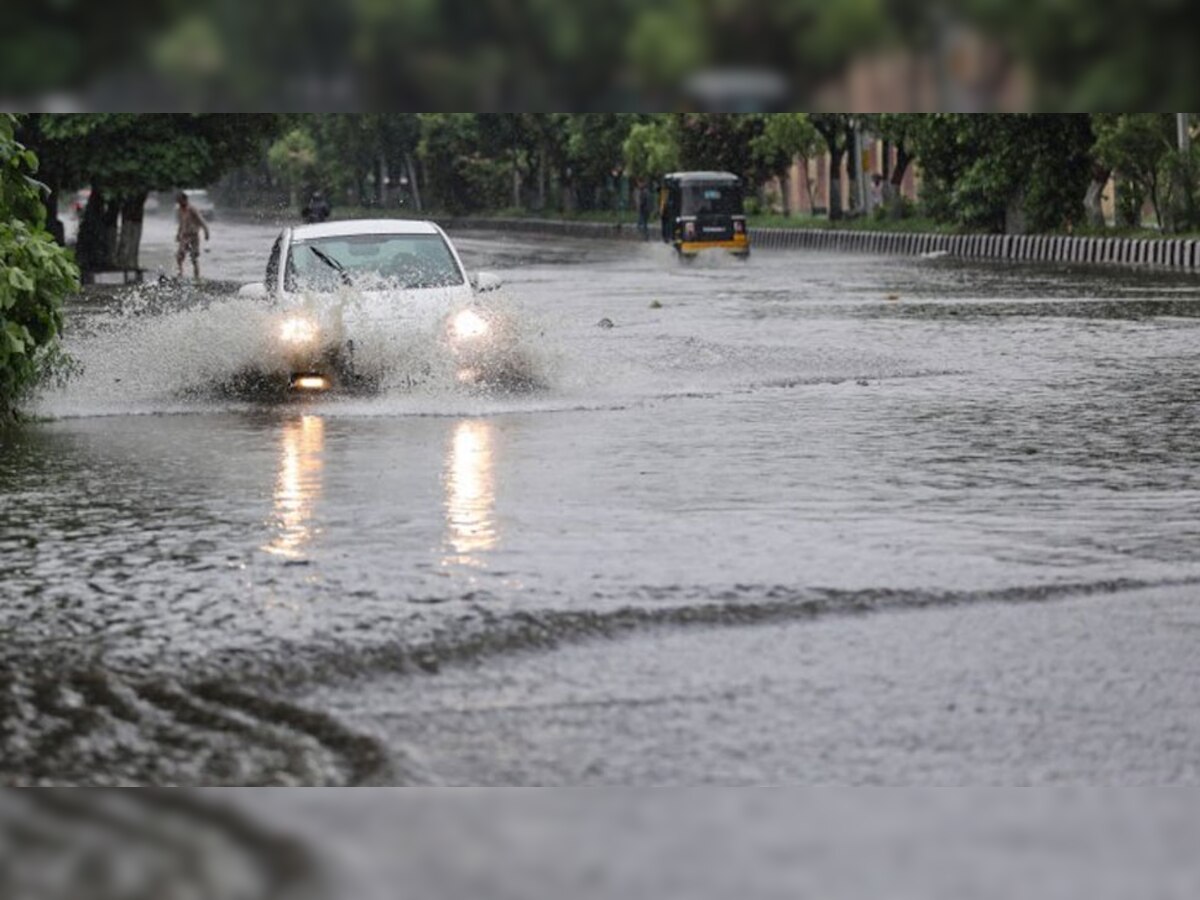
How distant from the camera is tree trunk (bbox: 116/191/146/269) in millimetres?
42688

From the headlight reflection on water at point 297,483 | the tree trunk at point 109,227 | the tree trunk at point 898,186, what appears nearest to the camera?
the headlight reflection on water at point 297,483

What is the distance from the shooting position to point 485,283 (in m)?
17.8

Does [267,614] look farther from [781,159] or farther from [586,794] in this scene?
[781,159]

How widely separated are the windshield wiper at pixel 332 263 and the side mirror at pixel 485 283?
0.95m

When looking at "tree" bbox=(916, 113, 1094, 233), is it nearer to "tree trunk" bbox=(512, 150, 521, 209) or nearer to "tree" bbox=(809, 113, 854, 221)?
"tree" bbox=(809, 113, 854, 221)

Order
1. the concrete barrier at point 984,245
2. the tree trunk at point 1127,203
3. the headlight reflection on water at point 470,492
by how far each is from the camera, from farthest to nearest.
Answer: the tree trunk at point 1127,203 < the concrete barrier at point 984,245 < the headlight reflection on water at point 470,492

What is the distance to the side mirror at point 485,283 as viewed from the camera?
17.7m

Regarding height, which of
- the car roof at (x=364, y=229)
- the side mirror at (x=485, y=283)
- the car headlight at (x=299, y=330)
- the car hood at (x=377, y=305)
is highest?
the car roof at (x=364, y=229)

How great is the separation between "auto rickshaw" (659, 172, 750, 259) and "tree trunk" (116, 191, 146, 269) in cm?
1217

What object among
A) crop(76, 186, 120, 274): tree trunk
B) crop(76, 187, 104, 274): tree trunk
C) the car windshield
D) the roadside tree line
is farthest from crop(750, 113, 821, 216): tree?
the car windshield

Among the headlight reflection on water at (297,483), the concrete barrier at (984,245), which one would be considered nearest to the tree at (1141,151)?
the concrete barrier at (984,245)

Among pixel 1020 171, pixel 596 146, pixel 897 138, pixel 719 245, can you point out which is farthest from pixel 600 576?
pixel 596 146

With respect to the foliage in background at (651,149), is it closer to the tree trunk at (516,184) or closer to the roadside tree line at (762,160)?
the roadside tree line at (762,160)

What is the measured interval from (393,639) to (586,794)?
2.07m
